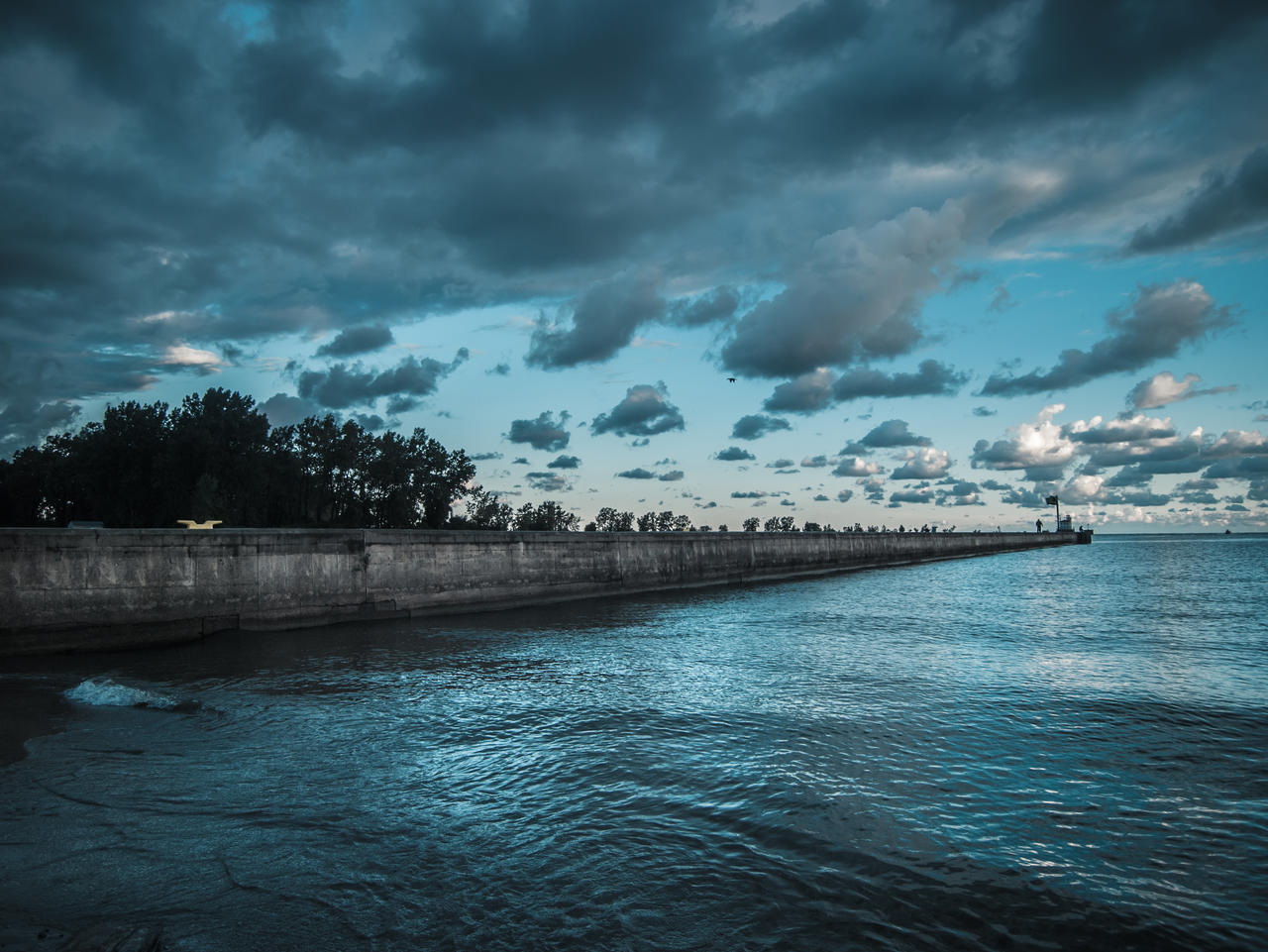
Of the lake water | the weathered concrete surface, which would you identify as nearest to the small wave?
the lake water

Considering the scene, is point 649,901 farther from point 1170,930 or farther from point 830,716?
point 830,716

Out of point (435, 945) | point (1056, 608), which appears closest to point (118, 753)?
point (435, 945)

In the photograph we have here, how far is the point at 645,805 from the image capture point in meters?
6.09

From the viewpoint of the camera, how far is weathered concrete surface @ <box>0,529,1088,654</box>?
15.7 meters

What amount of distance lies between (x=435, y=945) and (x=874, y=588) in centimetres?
3554

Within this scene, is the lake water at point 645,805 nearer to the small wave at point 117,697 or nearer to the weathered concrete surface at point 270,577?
the small wave at point 117,697

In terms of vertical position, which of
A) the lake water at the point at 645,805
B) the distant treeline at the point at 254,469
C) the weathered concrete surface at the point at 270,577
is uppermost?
the distant treeline at the point at 254,469

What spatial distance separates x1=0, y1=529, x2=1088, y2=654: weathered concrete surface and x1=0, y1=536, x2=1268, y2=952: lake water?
3748 millimetres

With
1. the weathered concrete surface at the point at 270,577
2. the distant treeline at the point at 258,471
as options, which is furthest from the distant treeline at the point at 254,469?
the weathered concrete surface at the point at 270,577

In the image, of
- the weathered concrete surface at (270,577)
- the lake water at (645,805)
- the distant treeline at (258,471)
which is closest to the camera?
the lake water at (645,805)

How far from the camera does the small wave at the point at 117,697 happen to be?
397 inches

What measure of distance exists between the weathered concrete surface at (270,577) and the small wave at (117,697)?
239 inches

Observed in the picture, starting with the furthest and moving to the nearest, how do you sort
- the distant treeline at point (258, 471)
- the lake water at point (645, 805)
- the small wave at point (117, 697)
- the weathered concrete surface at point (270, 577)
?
the distant treeline at point (258, 471), the weathered concrete surface at point (270, 577), the small wave at point (117, 697), the lake water at point (645, 805)

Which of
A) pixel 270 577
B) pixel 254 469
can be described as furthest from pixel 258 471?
pixel 270 577
